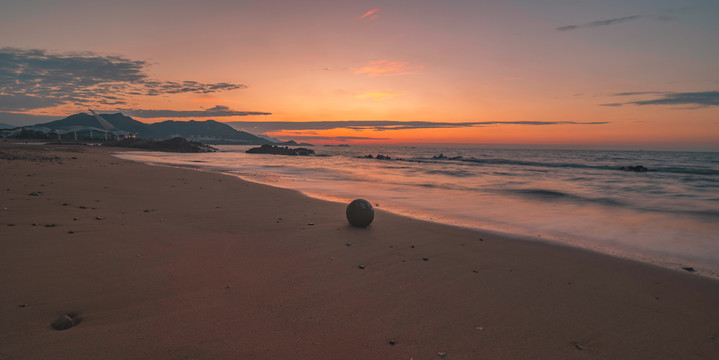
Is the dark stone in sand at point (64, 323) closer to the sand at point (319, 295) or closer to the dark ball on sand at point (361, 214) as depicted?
the sand at point (319, 295)

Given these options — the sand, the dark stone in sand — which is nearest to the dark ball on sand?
the sand

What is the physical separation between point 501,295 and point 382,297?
4.96ft

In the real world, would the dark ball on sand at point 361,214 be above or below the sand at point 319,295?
above

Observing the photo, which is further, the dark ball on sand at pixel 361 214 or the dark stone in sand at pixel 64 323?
the dark ball on sand at pixel 361 214

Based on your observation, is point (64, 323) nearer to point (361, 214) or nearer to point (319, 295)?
point (319, 295)

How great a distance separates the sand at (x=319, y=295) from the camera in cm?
294

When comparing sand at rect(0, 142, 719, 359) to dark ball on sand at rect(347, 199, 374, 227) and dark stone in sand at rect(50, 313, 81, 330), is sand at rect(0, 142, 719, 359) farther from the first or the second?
dark ball on sand at rect(347, 199, 374, 227)

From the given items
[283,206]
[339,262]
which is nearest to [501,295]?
[339,262]

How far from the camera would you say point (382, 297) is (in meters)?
3.94

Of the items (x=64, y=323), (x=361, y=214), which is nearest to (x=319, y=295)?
(x=64, y=323)

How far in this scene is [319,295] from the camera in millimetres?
3904

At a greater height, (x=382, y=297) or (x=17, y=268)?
(x=17, y=268)

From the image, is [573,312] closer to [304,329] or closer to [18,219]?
[304,329]

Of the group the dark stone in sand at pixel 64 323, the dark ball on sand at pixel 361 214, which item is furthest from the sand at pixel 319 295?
the dark ball on sand at pixel 361 214
